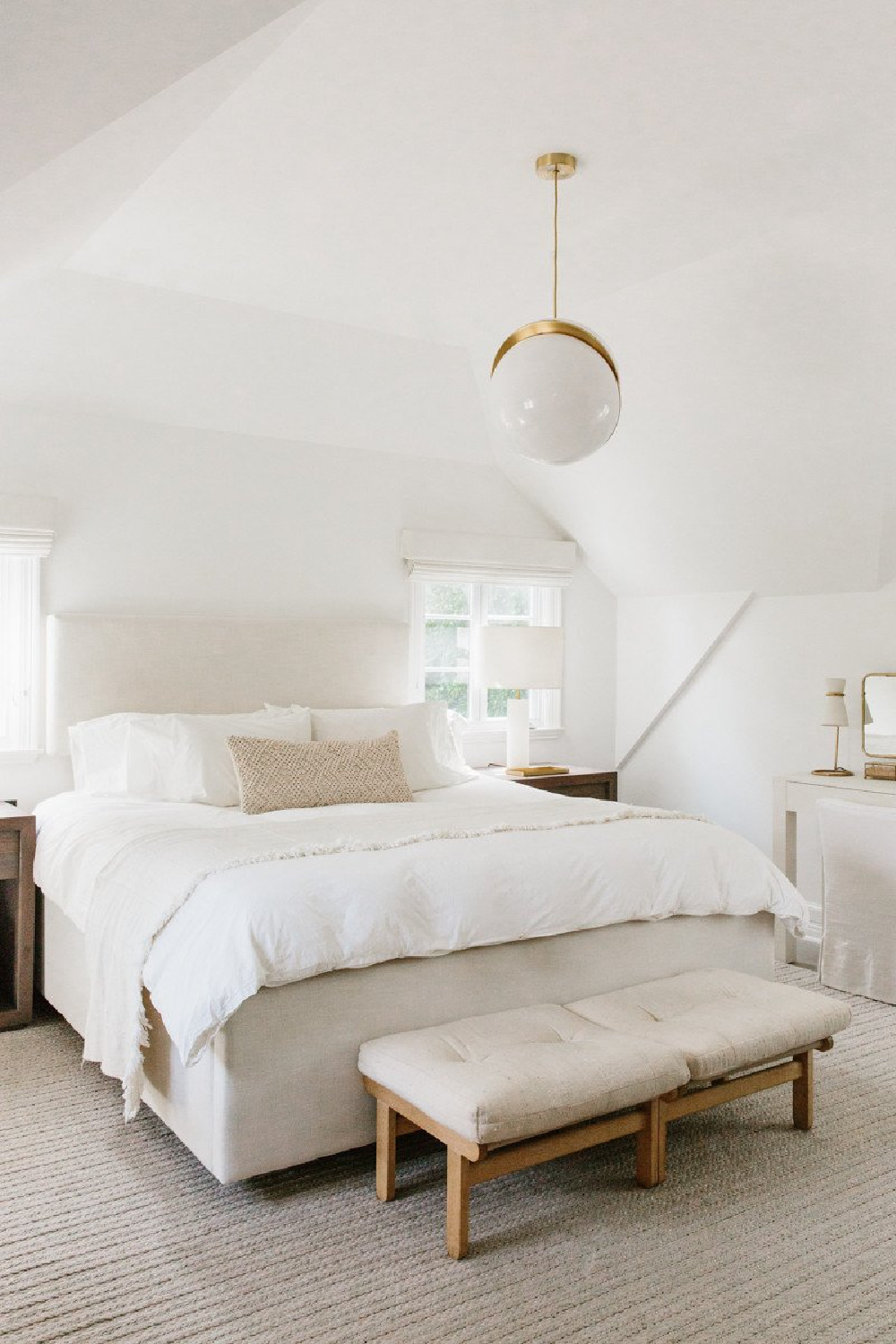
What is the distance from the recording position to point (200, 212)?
325 centimetres

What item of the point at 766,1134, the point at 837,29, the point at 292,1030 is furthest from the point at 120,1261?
the point at 837,29

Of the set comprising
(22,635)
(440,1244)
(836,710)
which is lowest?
(440,1244)

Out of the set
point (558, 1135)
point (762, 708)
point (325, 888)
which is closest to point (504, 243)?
point (325, 888)

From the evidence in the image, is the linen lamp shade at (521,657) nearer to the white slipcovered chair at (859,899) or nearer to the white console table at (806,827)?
the white console table at (806,827)

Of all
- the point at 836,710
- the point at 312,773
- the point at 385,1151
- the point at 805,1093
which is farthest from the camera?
the point at 836,710

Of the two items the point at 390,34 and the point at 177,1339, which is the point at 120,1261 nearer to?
the point at 177,1339

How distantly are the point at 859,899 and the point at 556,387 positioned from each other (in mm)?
2193

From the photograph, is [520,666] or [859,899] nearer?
[859,899]

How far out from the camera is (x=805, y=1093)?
2809 millimetres

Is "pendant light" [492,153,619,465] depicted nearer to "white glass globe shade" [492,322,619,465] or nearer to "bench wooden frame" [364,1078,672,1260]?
"white glass globe shade" [492,322,619,465]

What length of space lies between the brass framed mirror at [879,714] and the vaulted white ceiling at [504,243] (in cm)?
46

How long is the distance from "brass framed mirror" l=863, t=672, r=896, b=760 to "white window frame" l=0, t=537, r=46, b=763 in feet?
11.1

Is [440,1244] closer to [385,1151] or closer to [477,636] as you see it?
[385,1151]

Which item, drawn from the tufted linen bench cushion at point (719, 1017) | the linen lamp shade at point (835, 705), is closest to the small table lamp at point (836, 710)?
the linen lamp shade at point (835, 705)
